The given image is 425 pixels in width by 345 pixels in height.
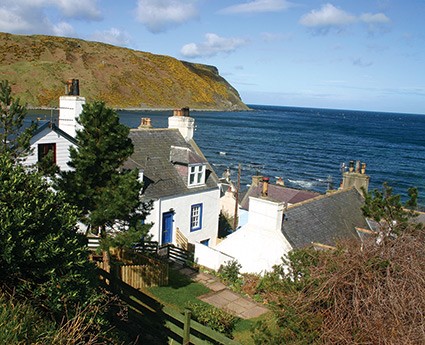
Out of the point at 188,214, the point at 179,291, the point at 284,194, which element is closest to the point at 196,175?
the point at 188,214

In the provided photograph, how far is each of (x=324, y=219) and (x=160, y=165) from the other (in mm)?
9898

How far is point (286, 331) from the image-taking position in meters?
7.12

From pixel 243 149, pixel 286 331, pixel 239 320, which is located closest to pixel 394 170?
pixel 243 149

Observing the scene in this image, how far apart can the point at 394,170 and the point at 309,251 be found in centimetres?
7356

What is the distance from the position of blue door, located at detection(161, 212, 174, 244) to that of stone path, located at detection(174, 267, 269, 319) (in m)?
5.30

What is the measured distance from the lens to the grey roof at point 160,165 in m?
22.9

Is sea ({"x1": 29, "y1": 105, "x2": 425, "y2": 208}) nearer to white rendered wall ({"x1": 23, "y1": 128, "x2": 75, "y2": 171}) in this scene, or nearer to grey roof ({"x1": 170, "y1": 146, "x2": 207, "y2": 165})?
grey roof ({"x1": 170, "y1": 146, "x2": 207, "y2": 165})

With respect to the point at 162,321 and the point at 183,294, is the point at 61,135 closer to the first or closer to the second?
the point at 183,294

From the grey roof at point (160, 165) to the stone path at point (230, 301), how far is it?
6.58 m

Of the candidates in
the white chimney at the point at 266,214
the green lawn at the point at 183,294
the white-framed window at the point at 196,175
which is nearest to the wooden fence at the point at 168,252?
the green lawn at the point at 183,294

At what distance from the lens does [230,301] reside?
52.9 ft

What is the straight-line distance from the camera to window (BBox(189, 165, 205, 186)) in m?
24.9

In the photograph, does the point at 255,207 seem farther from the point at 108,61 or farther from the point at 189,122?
the point at 108,61

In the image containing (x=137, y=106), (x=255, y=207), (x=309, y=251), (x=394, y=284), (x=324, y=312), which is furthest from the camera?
(x=137, y=106)
